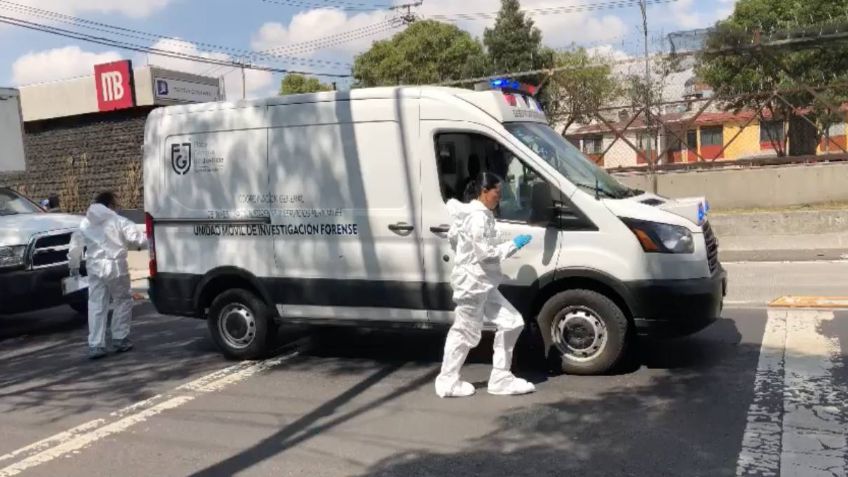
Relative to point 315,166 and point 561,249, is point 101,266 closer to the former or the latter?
point 315,166

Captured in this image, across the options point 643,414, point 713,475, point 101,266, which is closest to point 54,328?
point 101,266

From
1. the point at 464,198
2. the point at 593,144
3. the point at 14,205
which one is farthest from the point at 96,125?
the point at 464,198

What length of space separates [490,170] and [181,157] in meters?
3.00

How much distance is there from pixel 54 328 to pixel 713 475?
869cm

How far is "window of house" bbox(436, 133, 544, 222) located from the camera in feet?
19.9

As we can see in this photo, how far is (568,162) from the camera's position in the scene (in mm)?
6301

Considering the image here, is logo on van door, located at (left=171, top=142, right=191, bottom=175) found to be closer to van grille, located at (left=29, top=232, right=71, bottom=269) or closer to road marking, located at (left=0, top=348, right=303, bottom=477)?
road marking, located at (left=0, top=348, right=303, bottom=477)

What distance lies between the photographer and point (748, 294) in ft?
30.6

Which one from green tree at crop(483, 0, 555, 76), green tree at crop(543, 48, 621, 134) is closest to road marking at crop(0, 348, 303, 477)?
green tree at crop(543, 48, 621, 134)

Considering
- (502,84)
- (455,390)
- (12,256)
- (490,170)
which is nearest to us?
(455,390)

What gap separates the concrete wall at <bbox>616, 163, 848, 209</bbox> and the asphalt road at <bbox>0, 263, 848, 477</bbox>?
7.77 m

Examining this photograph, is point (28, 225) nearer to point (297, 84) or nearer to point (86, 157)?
point (86, 157)

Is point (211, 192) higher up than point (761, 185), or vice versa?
point (211, 192)

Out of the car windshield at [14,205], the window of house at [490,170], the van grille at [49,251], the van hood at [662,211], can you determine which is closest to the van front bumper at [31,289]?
the van grille at [49,251]
